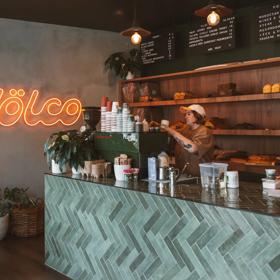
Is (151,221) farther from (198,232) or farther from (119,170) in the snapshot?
(119,170)

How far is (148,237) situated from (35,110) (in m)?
3.54

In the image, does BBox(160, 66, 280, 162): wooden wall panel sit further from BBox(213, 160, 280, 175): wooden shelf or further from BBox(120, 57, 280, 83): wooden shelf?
BBox(213, 160, 280, 175): wooden shelf

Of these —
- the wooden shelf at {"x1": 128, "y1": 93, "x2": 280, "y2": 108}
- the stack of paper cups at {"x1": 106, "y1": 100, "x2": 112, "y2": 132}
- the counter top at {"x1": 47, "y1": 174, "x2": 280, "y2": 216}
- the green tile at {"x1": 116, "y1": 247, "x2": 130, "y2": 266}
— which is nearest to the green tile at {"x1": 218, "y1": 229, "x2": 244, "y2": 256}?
the counter top at {"x1": 47, "y1": 174, "x2": 280, "y2": 216}

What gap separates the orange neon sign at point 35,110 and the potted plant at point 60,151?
1888 millimetres

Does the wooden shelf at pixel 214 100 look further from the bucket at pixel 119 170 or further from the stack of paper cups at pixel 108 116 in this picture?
the bucket at pixel 119 170

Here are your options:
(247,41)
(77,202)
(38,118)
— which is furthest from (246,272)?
(38,118)

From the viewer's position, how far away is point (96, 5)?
518 cm

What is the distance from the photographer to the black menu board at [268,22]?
476 cm

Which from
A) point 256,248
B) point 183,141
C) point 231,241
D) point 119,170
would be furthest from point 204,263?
point 183,141

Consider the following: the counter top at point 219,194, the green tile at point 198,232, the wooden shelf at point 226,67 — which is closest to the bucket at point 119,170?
the counter top at point 219,194

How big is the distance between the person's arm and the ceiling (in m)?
2.02

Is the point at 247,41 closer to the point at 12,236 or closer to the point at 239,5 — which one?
the point at 239,5

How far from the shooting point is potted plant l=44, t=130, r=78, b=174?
12.8 feet

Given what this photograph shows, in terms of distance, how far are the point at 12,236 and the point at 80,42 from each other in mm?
2966
